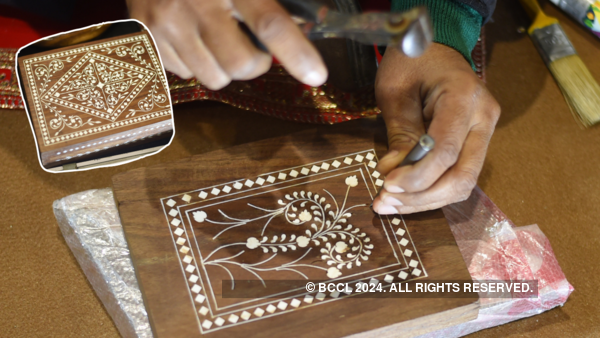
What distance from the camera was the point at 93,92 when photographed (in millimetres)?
723

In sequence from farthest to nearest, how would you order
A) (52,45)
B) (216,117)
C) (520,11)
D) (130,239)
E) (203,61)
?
(520,11) < (216,117) < (52,45) < (130,239) < (203,61)

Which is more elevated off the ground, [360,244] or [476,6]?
[476,6]

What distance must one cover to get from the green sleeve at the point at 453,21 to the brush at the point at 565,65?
24 centimetres

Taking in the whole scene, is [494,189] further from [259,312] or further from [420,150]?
[259,312]

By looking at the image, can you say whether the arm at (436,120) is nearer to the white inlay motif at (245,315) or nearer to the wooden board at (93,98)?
the white inlay motif at (245,315)

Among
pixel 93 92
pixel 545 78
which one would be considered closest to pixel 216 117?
pixel 93 92

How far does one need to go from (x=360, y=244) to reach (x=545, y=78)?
575mm

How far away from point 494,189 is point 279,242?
0.41m

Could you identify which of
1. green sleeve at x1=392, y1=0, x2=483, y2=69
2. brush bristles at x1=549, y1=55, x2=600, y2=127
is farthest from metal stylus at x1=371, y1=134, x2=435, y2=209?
brush bristles at x1=549, y1=55, x2=600, y2=127

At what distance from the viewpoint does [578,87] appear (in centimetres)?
94

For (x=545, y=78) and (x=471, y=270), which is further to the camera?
(x=545, y=78)

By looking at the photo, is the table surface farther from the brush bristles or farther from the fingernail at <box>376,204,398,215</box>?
the fingernail at <box>376,204,398,215</box>

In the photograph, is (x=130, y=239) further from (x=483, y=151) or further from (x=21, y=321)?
(x=483, y=151)

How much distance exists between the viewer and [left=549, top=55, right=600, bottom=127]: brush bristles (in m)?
0.92
